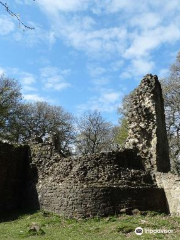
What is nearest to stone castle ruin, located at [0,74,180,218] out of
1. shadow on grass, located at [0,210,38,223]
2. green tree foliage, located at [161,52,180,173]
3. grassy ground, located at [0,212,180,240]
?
shadow on grass, located at [0,210,38,223]

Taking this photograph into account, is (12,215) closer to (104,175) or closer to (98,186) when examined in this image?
(98,186)

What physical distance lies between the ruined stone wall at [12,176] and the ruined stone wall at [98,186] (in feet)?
5.48

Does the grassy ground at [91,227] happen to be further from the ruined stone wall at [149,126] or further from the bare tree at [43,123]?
the bare tree at [43,123]

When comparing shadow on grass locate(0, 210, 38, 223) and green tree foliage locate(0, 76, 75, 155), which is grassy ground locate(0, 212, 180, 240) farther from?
green tree foliage locate(0, 76, 75, 155)

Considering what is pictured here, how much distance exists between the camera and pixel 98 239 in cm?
966

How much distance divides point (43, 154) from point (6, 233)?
6166 millimetres

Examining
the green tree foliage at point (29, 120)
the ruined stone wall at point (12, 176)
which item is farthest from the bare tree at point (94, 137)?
the ruined stone wall at point (12, 176)

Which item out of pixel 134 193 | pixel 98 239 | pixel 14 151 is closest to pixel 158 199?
pixel 134 193

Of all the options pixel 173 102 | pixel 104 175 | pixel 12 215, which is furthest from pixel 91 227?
pixel 173 102

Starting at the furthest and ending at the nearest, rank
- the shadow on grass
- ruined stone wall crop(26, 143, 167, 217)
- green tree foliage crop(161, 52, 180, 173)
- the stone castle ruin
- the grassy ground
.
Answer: green tree foliage crop(161, 52, 180, 173) < the shadow on grass < the stone castle ruin < ruined stone wall crop(26, 143, 167, 217) < the grassy ground

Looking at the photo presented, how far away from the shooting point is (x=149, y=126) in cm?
1642

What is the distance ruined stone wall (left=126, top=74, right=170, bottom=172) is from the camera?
623 inches

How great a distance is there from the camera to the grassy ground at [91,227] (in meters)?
10.2

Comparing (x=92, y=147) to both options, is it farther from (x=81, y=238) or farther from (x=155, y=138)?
(x=81, y=238)
